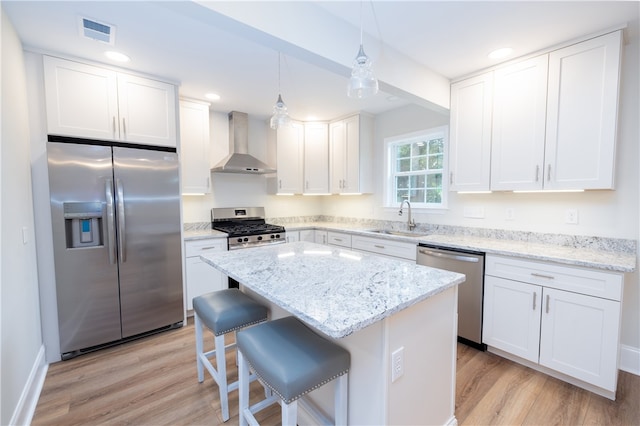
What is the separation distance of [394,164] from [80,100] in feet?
11.4

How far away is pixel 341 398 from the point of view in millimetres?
1308

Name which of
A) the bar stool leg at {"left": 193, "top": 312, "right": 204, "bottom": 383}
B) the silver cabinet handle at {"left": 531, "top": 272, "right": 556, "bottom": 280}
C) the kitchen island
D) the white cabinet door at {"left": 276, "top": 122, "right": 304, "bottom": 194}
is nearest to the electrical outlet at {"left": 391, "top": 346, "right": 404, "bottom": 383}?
the kitchen island

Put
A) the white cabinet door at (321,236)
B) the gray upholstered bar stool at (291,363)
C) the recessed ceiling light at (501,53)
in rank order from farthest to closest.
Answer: the white cabinet door at (321,236) → the recessed ceiling light at (501,53) → the gray upholstered bar stool at (291,363)

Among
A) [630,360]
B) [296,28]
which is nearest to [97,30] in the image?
[296,28]

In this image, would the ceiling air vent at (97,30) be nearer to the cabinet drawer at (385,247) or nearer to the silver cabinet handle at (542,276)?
the cabinet drawer at (385,247)

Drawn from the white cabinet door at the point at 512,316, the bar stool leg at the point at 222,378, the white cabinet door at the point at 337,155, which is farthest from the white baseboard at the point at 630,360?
the white cabinet door at the point at 337,155

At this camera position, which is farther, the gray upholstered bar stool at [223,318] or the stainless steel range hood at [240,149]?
the stainless steel range hood at [240,149]

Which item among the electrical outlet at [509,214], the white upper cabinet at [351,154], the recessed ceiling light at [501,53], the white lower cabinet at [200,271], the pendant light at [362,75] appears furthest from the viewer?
the white upper cabinet at [351,154]

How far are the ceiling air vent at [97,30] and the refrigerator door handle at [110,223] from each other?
109cm

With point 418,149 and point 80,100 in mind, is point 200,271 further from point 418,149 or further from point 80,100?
point 418,149

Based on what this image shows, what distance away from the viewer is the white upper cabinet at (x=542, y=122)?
202 centimetres

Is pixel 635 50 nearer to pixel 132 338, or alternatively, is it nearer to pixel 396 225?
pixel 396 225

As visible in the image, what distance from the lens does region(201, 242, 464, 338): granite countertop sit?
1044 millimetres

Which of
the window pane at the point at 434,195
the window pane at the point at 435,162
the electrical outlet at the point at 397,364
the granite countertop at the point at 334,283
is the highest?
the window pane at the point at 435,162
